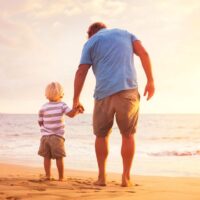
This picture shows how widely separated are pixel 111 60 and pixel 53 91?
1250 millimetres

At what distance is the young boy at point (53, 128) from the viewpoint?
5.41m

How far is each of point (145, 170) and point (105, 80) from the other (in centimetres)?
403

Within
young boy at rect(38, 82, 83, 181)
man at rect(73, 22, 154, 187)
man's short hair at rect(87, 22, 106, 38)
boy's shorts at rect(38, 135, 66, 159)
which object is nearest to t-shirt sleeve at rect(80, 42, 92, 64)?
man at rect(73, 22, 154, 187)

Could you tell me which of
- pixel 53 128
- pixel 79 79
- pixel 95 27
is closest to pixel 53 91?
pixel 53 128

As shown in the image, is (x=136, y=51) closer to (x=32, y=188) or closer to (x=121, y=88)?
(x=121, y=88)

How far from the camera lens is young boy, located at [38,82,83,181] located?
541 centimetres

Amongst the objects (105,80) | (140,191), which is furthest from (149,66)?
(140,191)

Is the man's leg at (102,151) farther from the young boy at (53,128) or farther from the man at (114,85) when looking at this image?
the young boy at (53,128)

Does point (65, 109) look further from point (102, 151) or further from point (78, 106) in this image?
point (102, 151)

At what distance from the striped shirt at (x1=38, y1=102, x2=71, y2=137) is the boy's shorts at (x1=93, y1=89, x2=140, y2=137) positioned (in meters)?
0.90

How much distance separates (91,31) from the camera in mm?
5035

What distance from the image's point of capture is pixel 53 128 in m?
5.44

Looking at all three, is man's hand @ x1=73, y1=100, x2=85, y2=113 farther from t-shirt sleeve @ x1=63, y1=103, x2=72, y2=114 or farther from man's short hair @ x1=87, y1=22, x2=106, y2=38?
man's short hair @ x1=87, y1=22, x2=106, y2=38

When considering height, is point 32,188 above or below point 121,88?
below
